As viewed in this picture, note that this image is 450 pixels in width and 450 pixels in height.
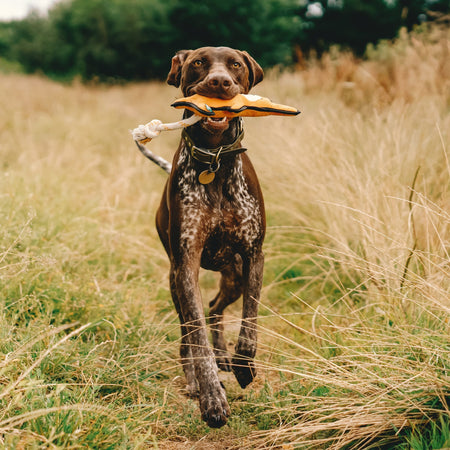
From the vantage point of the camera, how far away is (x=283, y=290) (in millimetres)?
4117

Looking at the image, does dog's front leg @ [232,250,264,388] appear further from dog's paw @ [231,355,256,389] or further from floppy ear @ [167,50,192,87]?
floppy ear @ [167,50,192,87]

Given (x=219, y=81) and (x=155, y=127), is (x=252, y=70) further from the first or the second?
(x=155, y=127)

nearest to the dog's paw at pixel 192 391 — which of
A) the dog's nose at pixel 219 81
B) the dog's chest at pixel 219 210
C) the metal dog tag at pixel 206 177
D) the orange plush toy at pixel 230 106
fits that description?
the dog's chest at pixel 219 210

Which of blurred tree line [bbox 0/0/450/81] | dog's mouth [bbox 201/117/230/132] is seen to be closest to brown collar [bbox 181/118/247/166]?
dog's mouth [bbox 201/117/230/132]

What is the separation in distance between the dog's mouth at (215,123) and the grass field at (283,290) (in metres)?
0.84

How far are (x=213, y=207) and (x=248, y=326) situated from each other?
645 millimetres

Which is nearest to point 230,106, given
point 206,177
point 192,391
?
point 206,177

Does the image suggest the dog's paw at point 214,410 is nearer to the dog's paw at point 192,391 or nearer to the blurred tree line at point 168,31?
the dog's paw at point 192,391

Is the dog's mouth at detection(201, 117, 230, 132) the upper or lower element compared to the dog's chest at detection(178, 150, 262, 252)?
upper

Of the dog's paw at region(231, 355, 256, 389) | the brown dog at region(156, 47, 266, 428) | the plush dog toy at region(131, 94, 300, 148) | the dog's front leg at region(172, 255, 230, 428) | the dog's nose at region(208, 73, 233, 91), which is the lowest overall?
the dog's paw at region(231, 355, 256, 389)

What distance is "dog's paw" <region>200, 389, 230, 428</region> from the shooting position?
7.65 feet

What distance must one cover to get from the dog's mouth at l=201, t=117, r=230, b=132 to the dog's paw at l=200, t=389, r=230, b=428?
4.16ft

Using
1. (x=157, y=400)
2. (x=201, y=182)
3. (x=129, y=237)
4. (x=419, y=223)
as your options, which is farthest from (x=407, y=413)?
(x=129, y=237)

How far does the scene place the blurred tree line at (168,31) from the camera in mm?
23031
